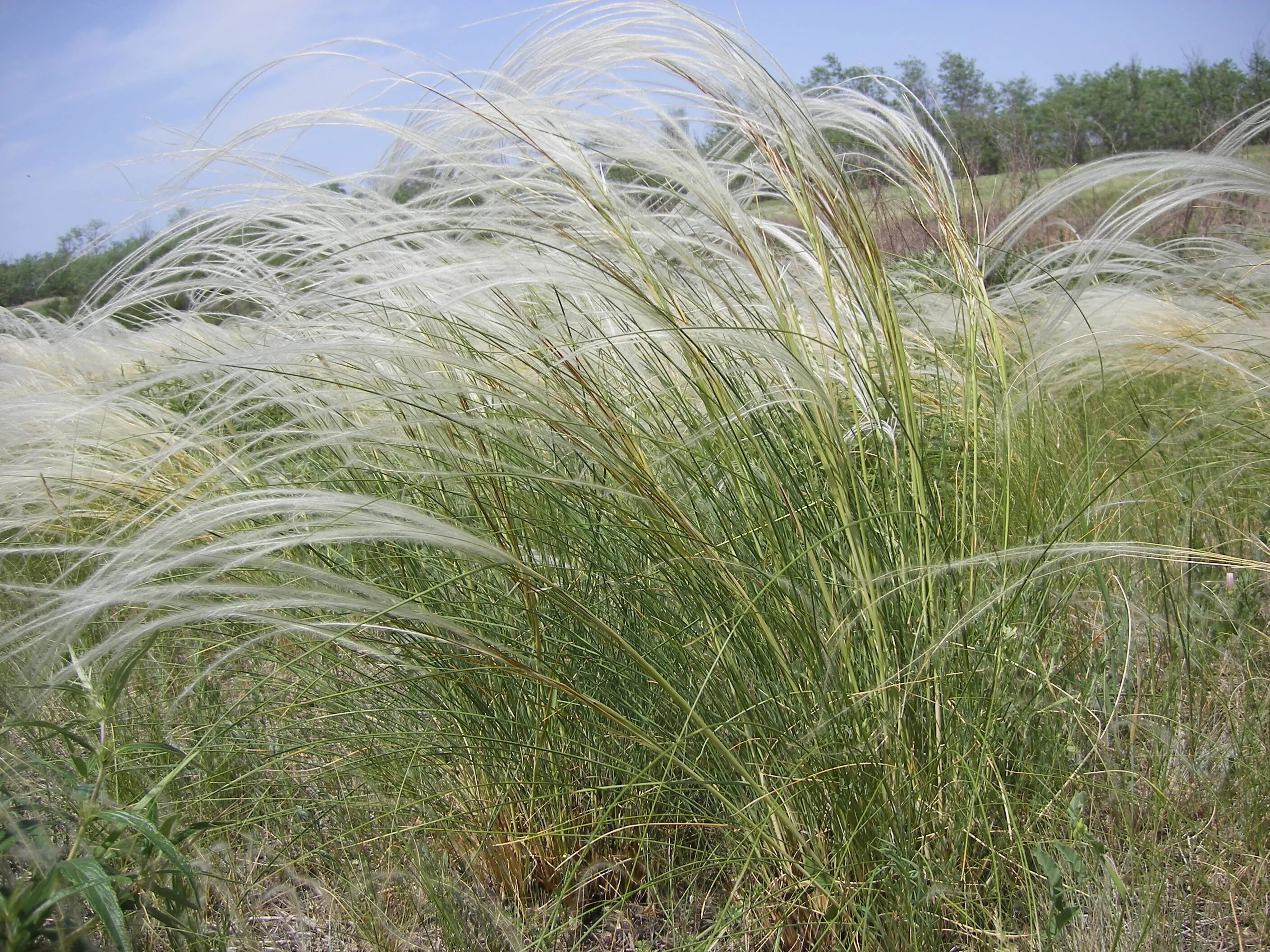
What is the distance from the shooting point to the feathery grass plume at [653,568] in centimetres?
107

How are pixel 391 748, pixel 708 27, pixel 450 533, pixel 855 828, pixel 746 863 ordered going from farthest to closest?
1. pixel 391 748
2. pixel 708 27
3. pixel 855 828
4. pixel 746 863
5. pixel 450 533

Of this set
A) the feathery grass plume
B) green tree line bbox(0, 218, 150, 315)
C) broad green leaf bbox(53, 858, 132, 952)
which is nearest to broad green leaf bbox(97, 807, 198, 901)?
broad green leaf bbox(53, 858, 132, 952)

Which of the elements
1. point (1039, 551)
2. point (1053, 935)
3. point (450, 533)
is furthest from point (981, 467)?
point (450, 533)

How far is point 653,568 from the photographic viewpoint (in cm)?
121

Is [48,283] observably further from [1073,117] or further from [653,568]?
[1073,117]

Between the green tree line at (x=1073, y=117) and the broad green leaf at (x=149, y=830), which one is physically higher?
the green tree line at (x=1073, y=117)

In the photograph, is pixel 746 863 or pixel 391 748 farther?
pixel 391 748

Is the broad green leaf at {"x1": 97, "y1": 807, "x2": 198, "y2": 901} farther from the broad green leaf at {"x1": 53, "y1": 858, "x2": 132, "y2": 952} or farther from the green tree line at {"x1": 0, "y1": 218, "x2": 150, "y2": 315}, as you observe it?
the green tree line at {"x1": 0, "y1": 218, "x2": 150, "y2": 315}

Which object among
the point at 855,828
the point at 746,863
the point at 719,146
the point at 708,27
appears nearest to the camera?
the point at 746,863

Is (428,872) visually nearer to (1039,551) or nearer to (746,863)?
(746,863)

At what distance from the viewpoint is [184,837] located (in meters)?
1.20

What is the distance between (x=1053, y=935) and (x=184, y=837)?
42.4 inches

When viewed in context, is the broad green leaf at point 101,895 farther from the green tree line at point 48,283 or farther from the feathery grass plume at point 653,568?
the green tree line at point 48,283

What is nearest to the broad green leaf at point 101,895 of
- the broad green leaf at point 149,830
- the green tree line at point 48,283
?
the broad green leaf at point 149,830
